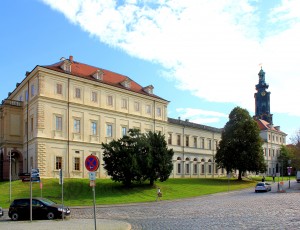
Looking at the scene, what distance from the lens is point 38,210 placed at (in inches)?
1025

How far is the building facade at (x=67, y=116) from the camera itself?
56219 millimetres

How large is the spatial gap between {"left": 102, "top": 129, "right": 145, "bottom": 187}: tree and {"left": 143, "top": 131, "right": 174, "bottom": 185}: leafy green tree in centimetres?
126

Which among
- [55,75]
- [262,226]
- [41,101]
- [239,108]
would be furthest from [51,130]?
[262,226]

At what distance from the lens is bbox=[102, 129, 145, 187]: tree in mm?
48844

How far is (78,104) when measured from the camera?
198 feet

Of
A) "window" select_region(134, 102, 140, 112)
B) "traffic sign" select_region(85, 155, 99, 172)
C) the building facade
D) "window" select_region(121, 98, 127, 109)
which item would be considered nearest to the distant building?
"window" select_region(134, 102, 140, 112)

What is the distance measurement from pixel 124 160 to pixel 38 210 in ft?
76.4

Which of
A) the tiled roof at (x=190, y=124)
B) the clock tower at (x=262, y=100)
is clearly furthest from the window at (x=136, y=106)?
the clock tower at (x=262, y=100)

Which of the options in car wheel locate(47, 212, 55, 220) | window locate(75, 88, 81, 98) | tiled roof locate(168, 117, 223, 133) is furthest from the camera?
tiled roof locate(168, 117, 223, 133)

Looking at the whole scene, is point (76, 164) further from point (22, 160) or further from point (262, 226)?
point (262, 226)

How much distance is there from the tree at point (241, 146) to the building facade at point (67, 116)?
1405 cm

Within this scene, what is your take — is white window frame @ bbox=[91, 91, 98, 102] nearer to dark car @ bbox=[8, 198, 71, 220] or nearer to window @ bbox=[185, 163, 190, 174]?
window @ bbox=[185, 163, 190, 174]

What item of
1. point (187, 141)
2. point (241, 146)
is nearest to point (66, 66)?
point (187, 141)

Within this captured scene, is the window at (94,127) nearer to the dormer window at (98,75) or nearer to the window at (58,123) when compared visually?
the window at (58,123)
